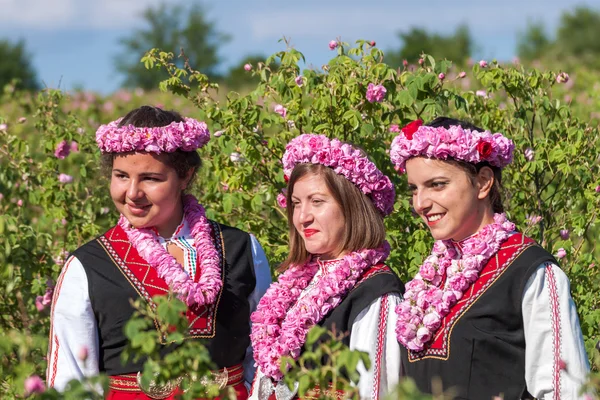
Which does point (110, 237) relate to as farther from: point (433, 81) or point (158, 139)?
point (433, 81)

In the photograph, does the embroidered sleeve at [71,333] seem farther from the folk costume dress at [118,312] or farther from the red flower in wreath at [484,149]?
the red flower in wreath at [484,149]

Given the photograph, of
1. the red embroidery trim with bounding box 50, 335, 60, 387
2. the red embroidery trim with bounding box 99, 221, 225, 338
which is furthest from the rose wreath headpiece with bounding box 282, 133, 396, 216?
the red embroidery trim with bounding box 50, 335, 60, 387

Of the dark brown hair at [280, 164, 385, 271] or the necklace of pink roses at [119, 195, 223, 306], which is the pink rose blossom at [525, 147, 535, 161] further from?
the necklace of pink roses at [119, 195, 223, 306]

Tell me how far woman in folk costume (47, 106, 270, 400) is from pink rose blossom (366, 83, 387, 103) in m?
1.01

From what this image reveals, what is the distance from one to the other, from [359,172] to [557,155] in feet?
4.83

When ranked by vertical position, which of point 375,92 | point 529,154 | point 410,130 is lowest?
point 410,130

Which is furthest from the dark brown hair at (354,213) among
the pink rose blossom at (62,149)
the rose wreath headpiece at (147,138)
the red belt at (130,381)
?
the pink rose blossom at (62,149)

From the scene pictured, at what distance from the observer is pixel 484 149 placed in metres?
3.22

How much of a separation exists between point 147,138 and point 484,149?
1.22m

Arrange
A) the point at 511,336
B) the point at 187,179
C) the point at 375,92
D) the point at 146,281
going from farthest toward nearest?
the point at 375,92, the point at 187,179, the point at 146,281, the point at 511,336

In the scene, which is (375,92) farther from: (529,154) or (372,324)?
(372,324)

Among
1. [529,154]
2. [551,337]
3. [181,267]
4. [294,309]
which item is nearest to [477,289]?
[551,337]

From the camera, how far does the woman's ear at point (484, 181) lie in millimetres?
3262

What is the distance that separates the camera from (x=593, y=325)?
168 inches
